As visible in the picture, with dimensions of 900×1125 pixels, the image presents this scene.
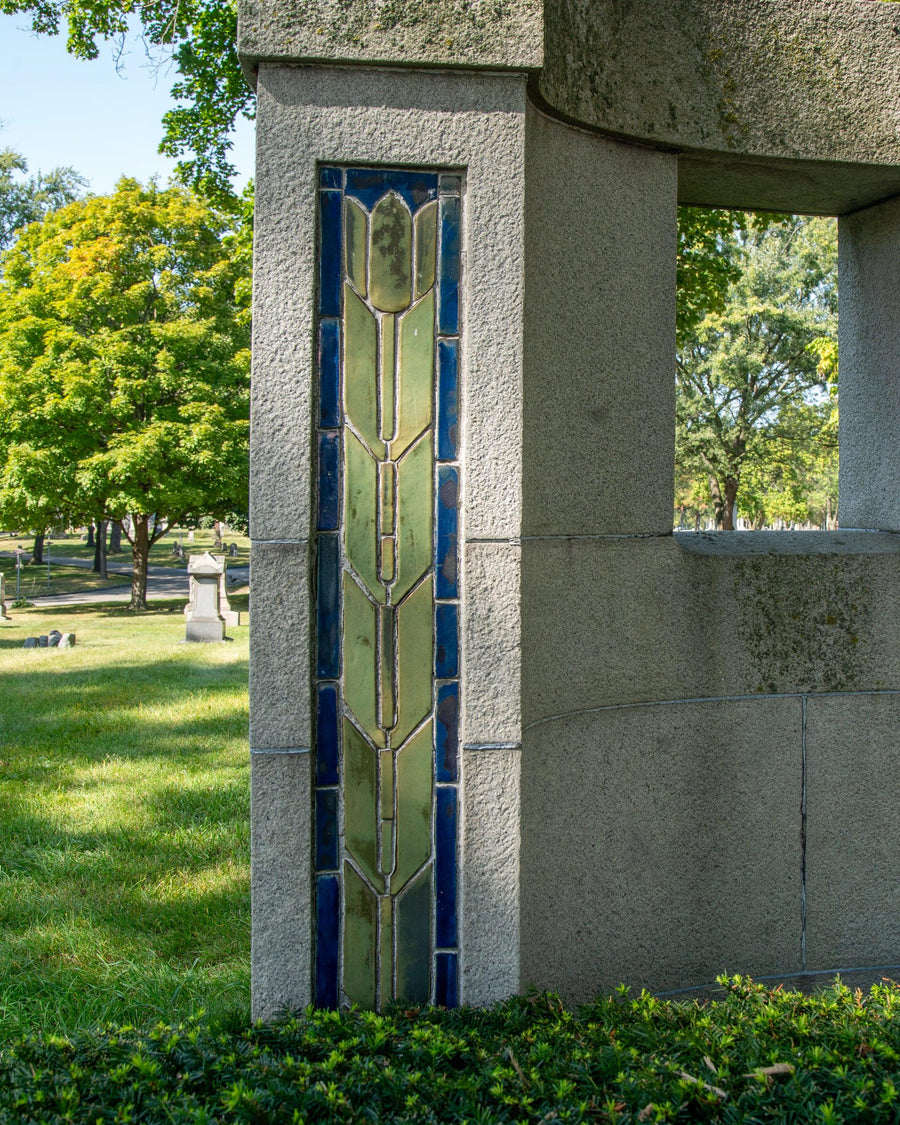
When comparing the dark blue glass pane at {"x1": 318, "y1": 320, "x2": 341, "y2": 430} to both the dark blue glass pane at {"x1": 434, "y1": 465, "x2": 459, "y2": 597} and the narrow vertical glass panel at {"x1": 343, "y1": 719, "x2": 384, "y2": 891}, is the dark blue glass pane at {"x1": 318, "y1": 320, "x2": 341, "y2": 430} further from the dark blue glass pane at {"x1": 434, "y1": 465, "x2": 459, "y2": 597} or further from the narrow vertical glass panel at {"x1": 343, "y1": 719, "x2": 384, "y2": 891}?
the narrow vertical glass panel at {"x1": 343, "y1": 719, "x2": 384, "y2": 891}

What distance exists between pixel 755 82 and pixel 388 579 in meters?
2.18

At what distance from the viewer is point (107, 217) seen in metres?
21.9

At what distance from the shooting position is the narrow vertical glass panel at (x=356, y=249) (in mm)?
2836

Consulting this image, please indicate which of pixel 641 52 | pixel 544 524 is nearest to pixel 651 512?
pixel 544 524

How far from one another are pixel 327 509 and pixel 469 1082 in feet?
5.15

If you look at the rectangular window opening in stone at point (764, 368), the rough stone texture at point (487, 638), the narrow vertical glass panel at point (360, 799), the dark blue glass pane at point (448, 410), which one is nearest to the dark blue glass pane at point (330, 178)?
the dark blue glass pane at point (448, 410)

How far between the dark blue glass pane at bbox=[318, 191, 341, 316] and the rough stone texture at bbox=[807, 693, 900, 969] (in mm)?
2196

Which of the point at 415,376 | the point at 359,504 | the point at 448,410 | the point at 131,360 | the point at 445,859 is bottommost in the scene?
the point at 445,859

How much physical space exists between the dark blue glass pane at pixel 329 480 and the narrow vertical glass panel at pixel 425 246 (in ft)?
1.71

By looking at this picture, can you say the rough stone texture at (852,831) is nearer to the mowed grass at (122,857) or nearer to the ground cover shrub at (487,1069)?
the ground cover shrub at (487,1069)

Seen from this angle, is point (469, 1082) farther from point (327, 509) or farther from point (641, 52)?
point (641, 52)

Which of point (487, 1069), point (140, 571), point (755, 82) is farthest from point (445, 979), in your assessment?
point (140, 571)

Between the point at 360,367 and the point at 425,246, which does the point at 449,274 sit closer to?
the point at 425,246

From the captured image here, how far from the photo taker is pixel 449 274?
2.84 metres
